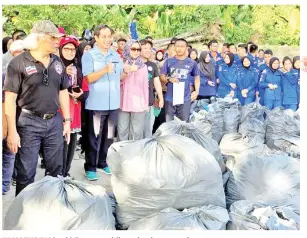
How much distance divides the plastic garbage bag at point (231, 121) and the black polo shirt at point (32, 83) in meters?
1.54

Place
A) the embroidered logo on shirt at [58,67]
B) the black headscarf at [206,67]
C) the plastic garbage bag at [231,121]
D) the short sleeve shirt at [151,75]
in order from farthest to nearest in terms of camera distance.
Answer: the black headscarf at [206,67]
the plastic garbage bag at [231,121]
the short sleeve shirt at [151,75]
the embroidered logo on shirt at [58,67]

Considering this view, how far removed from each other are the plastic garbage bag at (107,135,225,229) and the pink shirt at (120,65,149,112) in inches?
39.1

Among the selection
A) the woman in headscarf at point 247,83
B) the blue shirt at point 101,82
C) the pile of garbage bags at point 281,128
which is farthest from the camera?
the woman in headscarf at point 247,83

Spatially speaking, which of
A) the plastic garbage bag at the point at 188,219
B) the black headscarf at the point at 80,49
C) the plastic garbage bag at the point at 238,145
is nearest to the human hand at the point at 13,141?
the plastic garbage bag at the point at 188,219

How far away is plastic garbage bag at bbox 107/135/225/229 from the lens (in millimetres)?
2088

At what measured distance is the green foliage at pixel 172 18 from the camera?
2398mm

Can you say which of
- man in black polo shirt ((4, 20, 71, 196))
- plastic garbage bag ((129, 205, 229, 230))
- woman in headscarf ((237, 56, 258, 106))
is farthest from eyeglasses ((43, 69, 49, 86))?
woman in headscarf ((237, 56, 258, 106))

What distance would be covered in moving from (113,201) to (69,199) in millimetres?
252

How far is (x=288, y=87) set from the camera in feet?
11.8

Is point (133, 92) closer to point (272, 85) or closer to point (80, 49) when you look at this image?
point (80, 49)

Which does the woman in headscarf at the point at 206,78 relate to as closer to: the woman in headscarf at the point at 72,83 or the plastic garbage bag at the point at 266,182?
the woman in headscarf at the point at 72,83

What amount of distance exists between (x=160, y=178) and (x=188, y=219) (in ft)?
0.65
